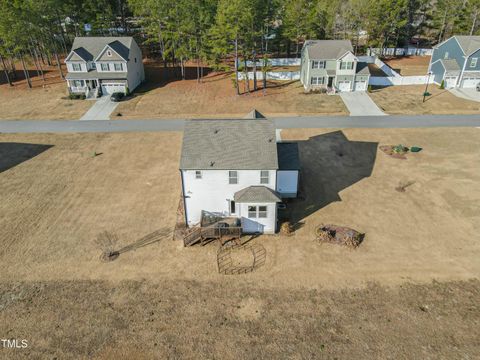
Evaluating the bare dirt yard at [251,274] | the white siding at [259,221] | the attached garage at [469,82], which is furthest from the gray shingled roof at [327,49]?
the white siding at [259,221]

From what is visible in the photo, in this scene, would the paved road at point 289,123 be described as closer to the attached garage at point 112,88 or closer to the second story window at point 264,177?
the attached garage at point 112,88

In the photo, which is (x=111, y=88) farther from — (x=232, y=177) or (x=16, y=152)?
(x=232, y=177)

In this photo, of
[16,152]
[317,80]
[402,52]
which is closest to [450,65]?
[317,80]

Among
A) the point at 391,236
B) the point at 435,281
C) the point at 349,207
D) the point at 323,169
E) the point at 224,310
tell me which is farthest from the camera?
the point at 323,169

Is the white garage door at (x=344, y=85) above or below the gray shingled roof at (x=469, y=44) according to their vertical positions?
below

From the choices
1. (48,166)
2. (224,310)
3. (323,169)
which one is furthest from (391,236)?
(48,166)

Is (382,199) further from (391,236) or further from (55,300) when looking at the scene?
(55,300)
